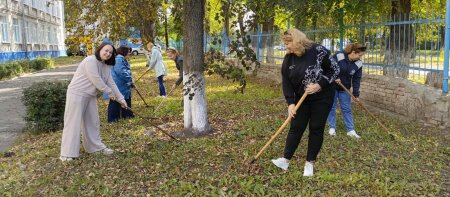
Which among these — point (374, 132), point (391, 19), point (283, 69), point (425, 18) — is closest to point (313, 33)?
point (391, 19)

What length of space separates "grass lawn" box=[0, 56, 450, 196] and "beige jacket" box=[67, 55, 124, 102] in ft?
2.79

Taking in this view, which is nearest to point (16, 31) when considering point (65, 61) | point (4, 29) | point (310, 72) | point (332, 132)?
point (4, 29)

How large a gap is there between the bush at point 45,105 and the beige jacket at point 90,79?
218cm

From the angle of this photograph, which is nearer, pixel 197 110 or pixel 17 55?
pixel 197 110

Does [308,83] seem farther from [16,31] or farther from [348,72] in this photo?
[16,31]

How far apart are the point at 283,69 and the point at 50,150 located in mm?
Answer: 3609

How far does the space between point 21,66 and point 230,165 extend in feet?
67.1

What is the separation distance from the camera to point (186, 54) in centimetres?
597

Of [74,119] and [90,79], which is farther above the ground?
[90,79]

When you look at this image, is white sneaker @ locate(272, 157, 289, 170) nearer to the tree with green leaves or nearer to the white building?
the tree with green leaves

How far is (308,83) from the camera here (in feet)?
13.2

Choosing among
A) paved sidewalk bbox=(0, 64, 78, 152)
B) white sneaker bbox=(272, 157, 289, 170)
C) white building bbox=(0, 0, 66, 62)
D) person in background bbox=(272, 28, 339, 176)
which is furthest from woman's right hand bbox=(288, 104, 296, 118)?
white building bbox=(0, 0, 66, 62)

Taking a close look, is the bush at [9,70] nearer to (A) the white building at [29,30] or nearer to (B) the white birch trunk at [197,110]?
(A) the white building at [29,30]

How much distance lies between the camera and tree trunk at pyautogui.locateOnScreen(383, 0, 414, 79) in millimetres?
7297
